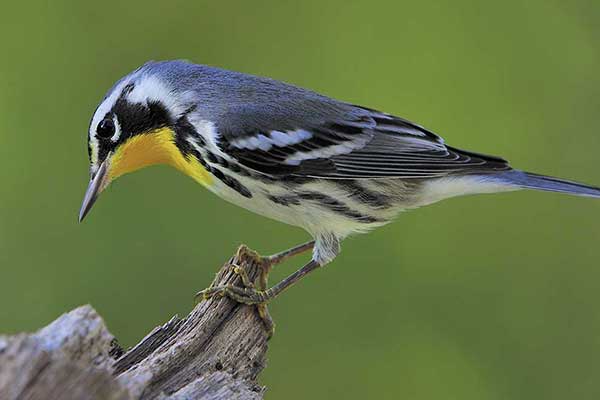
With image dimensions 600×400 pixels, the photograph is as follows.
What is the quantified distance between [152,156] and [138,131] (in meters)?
0.15

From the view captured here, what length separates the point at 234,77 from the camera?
481cm

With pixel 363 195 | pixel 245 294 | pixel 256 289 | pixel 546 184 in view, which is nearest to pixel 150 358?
pixel 245 294

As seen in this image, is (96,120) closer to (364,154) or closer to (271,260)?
(271,260)

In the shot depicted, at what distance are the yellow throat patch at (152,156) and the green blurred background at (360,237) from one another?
1211mm

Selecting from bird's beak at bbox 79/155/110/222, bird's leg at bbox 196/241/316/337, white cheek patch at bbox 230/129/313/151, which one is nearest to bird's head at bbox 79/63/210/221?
bird's beak at bbox 79/155/110/222

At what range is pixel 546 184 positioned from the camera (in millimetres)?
4668

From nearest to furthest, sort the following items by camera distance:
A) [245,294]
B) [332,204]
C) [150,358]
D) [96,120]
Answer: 1. [150,358]
2. [245,294]
3. [96,120]
4. [332,204]

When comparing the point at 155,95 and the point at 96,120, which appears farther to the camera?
the point at 155,95

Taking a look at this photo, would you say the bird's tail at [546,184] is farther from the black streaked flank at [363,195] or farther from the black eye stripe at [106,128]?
the black eye stripe at [106,128]

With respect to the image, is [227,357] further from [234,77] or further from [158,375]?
[234,77]

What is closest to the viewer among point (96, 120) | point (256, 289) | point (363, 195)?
point (256, 289)

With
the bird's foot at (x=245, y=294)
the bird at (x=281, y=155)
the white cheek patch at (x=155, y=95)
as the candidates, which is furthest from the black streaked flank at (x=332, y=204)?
the white cheek patch at (x=155, y=95)

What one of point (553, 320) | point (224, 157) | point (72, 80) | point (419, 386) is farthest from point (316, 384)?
point (72, 80)

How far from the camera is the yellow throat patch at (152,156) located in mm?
4496
